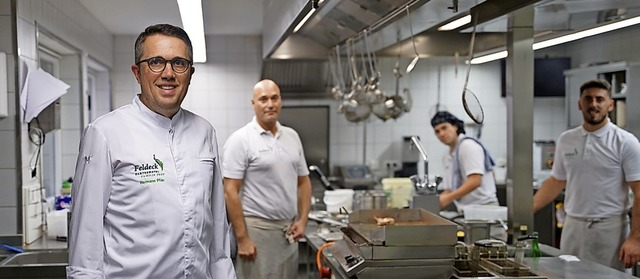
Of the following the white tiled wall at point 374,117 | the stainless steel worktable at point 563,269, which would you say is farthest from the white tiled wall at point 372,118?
the stainless steel worktable at point 563,269

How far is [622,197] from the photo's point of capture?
14.3 feet

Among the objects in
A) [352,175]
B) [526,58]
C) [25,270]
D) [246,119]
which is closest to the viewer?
[25,270]

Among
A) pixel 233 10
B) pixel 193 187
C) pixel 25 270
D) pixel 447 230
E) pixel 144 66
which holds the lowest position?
pixel 25 270

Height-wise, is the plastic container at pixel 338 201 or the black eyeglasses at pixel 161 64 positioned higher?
the black eyeglasses at pixel 161 64

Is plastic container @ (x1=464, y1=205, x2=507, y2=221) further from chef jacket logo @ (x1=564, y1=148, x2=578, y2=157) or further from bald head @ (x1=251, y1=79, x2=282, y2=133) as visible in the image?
bald head @ (x1=251, y1=79, x2=282, y2=133)

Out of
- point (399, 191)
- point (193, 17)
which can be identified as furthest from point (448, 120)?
point (193, 17)

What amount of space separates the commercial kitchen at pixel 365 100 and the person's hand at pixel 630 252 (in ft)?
1.67

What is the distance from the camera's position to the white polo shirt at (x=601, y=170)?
4277 mm

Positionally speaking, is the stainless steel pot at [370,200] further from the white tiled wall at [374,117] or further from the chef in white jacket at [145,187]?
the white tiled wall at [374,117]

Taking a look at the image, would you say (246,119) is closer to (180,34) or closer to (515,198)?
(515,198)

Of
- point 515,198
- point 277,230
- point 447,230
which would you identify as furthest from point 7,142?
point 515,198

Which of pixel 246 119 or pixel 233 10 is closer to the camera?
pixel 233 10

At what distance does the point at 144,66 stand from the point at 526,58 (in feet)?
7.63

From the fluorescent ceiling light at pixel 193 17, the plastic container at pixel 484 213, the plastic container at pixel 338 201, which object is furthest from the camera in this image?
the plastic container at pixel 338 201
